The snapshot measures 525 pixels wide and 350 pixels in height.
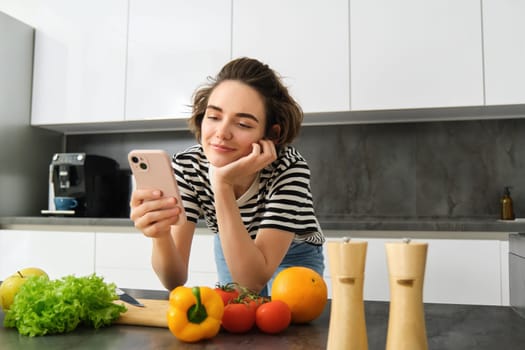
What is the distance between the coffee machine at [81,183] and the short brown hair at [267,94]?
5.40 ft

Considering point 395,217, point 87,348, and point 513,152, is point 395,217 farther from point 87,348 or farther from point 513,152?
point 87,348


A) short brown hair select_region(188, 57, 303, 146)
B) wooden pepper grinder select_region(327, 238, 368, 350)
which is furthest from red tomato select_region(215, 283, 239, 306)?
short brown hair select_region(188, 57, 303, 146)

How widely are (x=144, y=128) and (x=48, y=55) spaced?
2.28 ft

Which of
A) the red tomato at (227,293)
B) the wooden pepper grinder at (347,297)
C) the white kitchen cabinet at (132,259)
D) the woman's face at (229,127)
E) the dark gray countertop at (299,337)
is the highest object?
A: the woman's face at (229,127)

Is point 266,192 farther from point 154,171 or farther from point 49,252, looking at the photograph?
point 49,252

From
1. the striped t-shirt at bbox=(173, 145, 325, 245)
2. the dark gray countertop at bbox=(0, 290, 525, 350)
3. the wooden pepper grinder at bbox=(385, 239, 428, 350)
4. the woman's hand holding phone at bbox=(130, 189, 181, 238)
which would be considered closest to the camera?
the wooden pepper grinder at bbox=(385, 239, 428, 350)

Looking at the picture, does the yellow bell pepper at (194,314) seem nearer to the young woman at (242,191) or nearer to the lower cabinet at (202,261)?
the young woman at (242,191)

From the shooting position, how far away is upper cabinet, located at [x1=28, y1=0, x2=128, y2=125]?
281cm

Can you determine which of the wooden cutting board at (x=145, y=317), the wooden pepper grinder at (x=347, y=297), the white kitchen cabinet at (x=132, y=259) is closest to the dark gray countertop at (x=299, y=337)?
the wooden cutting board at (x=145, y=317)

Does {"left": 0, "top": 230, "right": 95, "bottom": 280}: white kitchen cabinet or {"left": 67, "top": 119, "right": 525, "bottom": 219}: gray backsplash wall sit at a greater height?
{"left": 67, "top": 119, "right": 525, "bottom": 219}: gray backsplash wall

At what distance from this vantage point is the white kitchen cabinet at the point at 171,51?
2.67 m

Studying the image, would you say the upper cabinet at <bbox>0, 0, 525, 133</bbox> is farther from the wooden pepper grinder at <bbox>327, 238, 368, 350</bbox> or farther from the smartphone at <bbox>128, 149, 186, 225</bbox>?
the wooden pepper grinder at <bbox>327, 238, 368, 350</bbox>

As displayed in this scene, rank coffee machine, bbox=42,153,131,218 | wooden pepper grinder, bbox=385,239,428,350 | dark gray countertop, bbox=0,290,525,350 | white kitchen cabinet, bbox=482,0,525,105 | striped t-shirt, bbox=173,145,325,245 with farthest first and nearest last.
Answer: coffee machine, bbox=42,153,131,218, white kitchen cabinet, bbox=482,0,525,105, striped t-shirt, bbox=173,145,325,245, dark gray countertop, bbox=0,290,525,350, wooden pepper grinder, bbox=385,239,428,350

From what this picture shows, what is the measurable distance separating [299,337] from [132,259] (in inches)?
72.1
